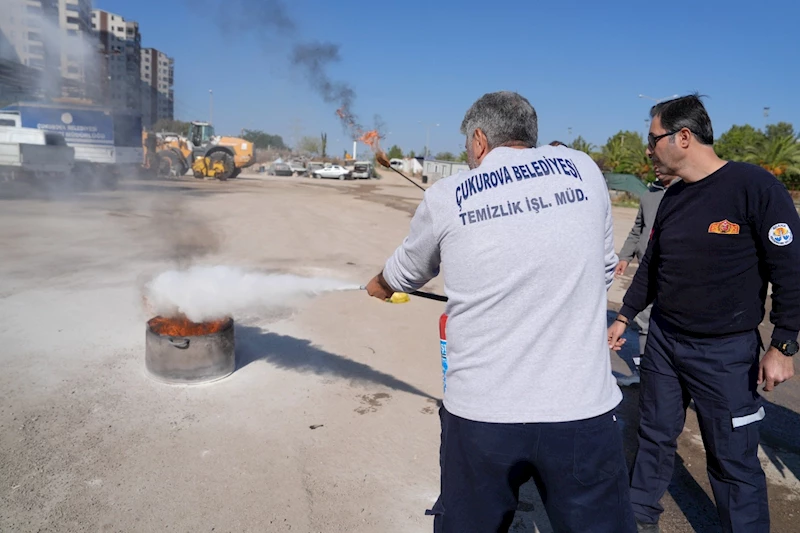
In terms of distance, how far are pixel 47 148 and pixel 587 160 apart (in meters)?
20.9

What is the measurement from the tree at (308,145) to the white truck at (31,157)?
7551 centimetres

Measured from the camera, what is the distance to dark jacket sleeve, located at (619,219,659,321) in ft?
10.5

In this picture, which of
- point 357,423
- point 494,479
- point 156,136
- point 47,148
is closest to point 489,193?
point 494,479

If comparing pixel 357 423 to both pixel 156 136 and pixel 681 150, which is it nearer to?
pixel 681 150

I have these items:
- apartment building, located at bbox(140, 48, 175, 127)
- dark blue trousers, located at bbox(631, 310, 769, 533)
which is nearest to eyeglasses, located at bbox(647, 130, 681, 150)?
dark blue trousers, located at bbox(631, 310, 769, 533)

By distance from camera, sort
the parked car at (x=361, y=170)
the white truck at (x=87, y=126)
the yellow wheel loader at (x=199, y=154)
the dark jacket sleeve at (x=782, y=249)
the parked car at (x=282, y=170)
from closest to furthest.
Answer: the dark jacket sleeve at (x=782, y=249)
the white truck at (x=87, y=126)
the yellow wheel loader at (x=199, y=154)
the parked car at (x=361, y=170)
the parked car at (x=282, y=170)

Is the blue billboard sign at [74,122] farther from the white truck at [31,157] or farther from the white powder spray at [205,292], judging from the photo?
the white powder spray at [205,292]

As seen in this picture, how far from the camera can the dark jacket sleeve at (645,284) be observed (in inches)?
126

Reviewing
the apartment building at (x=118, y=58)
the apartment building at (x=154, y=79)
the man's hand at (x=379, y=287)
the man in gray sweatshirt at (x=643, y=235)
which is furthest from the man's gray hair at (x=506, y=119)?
the apartment building at (x=154, y=79)

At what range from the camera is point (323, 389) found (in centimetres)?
479

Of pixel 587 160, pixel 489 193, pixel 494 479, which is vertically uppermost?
pixel 587 160

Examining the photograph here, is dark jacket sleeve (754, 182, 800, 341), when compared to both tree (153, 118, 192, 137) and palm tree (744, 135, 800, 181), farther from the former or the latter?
palm tree (744, 135, 800, 181)

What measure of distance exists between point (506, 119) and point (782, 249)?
1.66 meters

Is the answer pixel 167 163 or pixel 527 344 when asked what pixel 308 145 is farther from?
pixel 527 344
